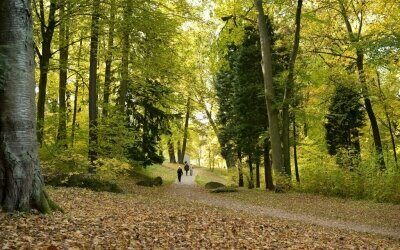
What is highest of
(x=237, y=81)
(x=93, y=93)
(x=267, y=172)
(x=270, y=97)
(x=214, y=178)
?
(x=237, y=81)

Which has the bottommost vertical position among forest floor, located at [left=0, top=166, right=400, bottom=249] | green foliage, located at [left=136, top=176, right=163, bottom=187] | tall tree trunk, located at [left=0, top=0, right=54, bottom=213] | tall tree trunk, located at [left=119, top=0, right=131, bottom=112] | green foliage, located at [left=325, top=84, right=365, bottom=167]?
forest floor, located at [left=0, top=166, right=400, bottom=249]

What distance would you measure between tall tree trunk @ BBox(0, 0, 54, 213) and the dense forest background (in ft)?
22.4

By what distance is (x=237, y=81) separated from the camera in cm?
2447

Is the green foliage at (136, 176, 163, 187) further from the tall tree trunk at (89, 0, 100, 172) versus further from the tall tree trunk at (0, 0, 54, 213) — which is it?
the tall tree trunk at (0, 0, 54, 213)

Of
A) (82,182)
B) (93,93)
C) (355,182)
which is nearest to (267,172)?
(355,182)

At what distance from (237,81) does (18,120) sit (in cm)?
1895

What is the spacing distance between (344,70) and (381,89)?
12.3 ft

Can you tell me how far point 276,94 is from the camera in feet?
73.2

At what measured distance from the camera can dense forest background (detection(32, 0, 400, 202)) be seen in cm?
1438

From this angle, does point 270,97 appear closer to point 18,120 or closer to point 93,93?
point 93,93

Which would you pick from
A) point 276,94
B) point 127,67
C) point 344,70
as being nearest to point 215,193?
point 276,94

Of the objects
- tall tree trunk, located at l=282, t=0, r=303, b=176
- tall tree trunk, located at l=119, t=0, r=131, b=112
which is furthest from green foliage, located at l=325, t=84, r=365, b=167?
tall tree trunk, located at l=119, t=0, r=131, b=112

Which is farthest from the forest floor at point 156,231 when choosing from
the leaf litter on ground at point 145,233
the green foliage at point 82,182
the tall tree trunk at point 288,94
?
the tall tree trunk at point 288,94

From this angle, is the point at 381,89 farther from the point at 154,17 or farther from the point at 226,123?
the point at 154,17
